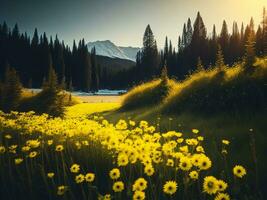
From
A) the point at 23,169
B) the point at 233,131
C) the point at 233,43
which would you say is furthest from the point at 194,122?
the point at 233,43

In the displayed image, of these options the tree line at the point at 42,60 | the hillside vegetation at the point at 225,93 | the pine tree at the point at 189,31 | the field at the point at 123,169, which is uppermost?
the pine tree at the point at 189,31

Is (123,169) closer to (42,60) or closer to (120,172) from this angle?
(120,172)

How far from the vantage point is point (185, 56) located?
69.1 metres

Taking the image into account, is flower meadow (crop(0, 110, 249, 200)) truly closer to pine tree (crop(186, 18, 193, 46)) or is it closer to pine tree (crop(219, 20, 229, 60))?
pine tree (crop(219, 20, 229, 60))

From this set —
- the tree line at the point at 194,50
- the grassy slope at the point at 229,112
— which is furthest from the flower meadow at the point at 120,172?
the tree line at the point at 194,50

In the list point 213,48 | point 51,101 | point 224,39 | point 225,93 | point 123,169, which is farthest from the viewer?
point 224,39

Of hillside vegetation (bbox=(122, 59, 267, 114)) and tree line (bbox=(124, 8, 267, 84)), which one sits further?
tree line (bbox=(124, 8, 267, 84))

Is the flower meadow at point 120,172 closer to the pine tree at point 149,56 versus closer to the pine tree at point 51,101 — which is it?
the pine tree at point 51,101

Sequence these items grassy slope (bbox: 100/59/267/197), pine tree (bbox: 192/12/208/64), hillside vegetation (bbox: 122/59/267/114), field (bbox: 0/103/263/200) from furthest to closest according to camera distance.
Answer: pine tree (bbox: 192/12/208/64) < hillside vegetation (bbox: 122/59/267/114) < grassy slope (bbox: 100/59/267/197) < field (bbox: 0/103/263/200)

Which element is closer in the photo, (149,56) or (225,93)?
(225,93)

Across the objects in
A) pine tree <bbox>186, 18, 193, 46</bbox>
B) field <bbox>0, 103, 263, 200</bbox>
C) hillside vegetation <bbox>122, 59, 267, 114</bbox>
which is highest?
pine tree <bbox>186, 18, 193, 46</bbox>

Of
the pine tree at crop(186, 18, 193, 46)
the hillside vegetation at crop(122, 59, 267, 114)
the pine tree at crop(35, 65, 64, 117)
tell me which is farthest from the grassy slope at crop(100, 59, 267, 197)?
the pine tree at crop(186, 18, 193, 46)

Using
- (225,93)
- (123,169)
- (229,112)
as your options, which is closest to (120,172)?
(123,169)

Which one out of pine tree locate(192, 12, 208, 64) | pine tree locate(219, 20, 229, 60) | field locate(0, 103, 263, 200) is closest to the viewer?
field locate(0, 103, 263, 200)
